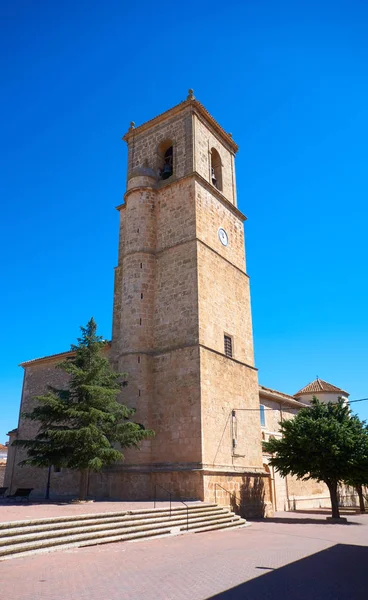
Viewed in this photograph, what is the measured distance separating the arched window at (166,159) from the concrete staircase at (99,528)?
1527cm

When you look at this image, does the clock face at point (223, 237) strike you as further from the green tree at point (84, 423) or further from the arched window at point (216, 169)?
the green tree at point (84, 423)

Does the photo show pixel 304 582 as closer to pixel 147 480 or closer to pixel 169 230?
pixel 147 480

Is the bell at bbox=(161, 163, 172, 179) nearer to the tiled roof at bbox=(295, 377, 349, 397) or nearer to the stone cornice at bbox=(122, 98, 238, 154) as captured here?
the stone cornice at bbox=(122, 98, 238, 154)

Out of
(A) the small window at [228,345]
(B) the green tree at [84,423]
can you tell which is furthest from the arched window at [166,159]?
(B) the green tree at [84,423]

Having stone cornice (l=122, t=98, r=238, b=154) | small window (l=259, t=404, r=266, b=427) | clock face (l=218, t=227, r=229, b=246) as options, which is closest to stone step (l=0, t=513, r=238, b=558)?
small window (l=259, t=404, r=266, b=427)

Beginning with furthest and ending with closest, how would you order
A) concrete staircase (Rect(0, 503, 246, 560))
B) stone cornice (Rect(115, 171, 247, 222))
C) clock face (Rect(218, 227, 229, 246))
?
clock face (Rect(218, 227, 229, 246)), stone cornice (Rect(115, 171, 247, 222)), concrete staircase (Rect(0, 503, 246, 560))

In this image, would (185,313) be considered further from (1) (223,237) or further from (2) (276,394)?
(2) (276,394)

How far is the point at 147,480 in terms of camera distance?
16.4 m

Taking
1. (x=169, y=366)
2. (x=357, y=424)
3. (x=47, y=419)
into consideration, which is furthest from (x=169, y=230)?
(x=357, y=424)

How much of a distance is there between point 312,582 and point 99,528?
15.9 feet

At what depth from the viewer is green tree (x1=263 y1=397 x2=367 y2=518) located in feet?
57.0

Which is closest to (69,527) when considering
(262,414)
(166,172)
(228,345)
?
(228,345)

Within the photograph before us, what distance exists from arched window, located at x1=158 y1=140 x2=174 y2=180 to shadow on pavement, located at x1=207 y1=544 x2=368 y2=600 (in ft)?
59.0

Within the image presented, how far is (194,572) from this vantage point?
7.11 meters
